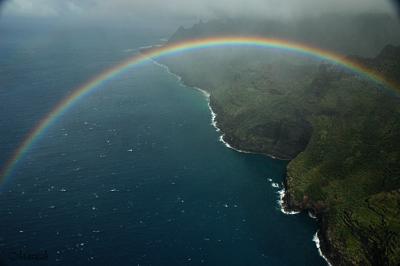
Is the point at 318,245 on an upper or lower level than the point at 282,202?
upper

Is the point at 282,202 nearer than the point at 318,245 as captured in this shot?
No

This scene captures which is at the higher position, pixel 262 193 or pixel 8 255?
pixel 8 255

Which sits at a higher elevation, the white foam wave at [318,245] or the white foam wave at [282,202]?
the white foam wave at [318,245]

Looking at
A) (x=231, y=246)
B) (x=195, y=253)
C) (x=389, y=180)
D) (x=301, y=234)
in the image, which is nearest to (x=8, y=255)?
(x=195, y=253)

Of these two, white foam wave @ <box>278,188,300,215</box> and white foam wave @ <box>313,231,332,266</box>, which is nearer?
white foam wave @ <box>313,231,332,266</box>

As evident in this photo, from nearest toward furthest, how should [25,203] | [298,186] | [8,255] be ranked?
[8,255] < [25,203] < [298,186]

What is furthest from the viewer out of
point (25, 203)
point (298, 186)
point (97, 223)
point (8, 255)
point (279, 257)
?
point (298, 186)

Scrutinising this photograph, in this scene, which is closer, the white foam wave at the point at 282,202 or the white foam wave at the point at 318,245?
the white foam wave at the point at 318,245

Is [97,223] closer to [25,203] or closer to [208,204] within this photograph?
[25,203]

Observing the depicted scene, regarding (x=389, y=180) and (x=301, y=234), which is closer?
(x=301, y=234)

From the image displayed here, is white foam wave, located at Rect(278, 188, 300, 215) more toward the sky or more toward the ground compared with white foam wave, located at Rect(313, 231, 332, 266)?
more toward the ground
